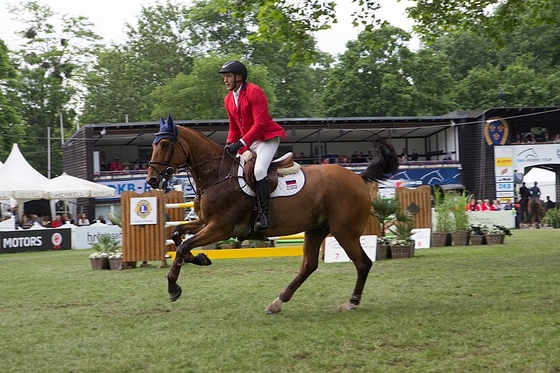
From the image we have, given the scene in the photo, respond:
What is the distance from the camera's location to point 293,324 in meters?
7.53

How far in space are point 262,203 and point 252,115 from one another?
41.2 inches

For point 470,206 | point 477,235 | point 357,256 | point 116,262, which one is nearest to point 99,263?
point 116,262

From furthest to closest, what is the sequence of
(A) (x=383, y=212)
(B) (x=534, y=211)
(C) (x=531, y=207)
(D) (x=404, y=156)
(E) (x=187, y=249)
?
(D) (x=404, y=156) < (C) (x=531, y=207) < (B) (x=534, y=211) < (A) (x=383, y=212) < (E) (x=187, y=249)

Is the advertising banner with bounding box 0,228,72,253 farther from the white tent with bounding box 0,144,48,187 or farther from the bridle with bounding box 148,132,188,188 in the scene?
the bridle with bounding box 148,132,188,188

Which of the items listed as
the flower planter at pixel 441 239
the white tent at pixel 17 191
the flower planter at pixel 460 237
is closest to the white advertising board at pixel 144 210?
the flower planter at pixel 441 239

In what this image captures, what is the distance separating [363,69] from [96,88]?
24128 millimetres

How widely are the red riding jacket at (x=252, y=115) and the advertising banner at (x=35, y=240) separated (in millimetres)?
21853

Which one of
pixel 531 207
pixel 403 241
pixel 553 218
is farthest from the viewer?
pixel 531 207

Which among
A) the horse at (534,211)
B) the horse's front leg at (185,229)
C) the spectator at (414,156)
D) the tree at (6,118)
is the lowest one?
the horse at (534,211)

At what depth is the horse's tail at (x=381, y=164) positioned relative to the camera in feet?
31.8

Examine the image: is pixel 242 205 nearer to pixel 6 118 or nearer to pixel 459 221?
pixel 459 221

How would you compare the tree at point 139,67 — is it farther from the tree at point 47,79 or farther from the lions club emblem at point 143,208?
the lions club emblem at point 143,208

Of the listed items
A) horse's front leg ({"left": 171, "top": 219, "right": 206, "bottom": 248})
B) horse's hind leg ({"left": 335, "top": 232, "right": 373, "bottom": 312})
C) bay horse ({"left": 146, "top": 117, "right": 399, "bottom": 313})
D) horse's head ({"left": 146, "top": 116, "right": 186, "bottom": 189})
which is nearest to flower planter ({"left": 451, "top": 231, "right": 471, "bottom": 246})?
bay horse ({"left": 146, "top": 117, "right": 399, "bottom": 313})

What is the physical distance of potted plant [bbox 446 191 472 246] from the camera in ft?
69.8
